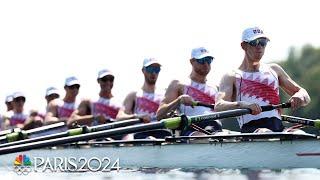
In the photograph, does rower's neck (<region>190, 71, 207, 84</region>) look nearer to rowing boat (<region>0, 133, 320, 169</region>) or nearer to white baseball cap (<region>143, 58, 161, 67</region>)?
rowing boat (<region>0, 133, 320, 169</region>)

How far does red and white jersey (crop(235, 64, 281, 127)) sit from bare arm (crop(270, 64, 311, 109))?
203mm

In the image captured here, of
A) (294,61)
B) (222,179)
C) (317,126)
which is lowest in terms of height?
(222,179)

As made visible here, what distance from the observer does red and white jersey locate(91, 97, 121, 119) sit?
70.8 feet

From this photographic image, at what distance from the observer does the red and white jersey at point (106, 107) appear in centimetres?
2158

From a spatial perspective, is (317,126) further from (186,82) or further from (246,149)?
(186,82)

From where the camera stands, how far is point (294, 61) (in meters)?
118

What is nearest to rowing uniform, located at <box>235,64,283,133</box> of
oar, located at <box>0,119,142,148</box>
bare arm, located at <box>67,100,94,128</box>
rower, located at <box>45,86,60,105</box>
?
oar, located at <box>0,119,142,148</box>

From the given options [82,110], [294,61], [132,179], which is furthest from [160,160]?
[294,61]

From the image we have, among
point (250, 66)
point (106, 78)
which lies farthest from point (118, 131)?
point (106, 78)

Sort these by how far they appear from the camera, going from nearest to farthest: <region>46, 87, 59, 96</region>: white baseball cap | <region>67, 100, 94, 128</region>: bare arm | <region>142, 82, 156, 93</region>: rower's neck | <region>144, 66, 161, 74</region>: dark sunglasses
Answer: <region>144, 66, 161, 74</region>: dark sunglasses, <region>142, 82, 156, 93</region>: rower's neck, <region>67, 100, 94, 128</region>: bare arm, <region>46, 87, 59, 96</region>: white baseball cap

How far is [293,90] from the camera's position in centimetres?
1449

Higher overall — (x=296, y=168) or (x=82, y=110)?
(x=82, y=110)

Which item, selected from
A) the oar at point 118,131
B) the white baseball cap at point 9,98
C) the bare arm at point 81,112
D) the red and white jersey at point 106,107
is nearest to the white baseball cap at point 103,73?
the red and white jersey at point 106,107

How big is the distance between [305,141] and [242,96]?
2035 millimetres
